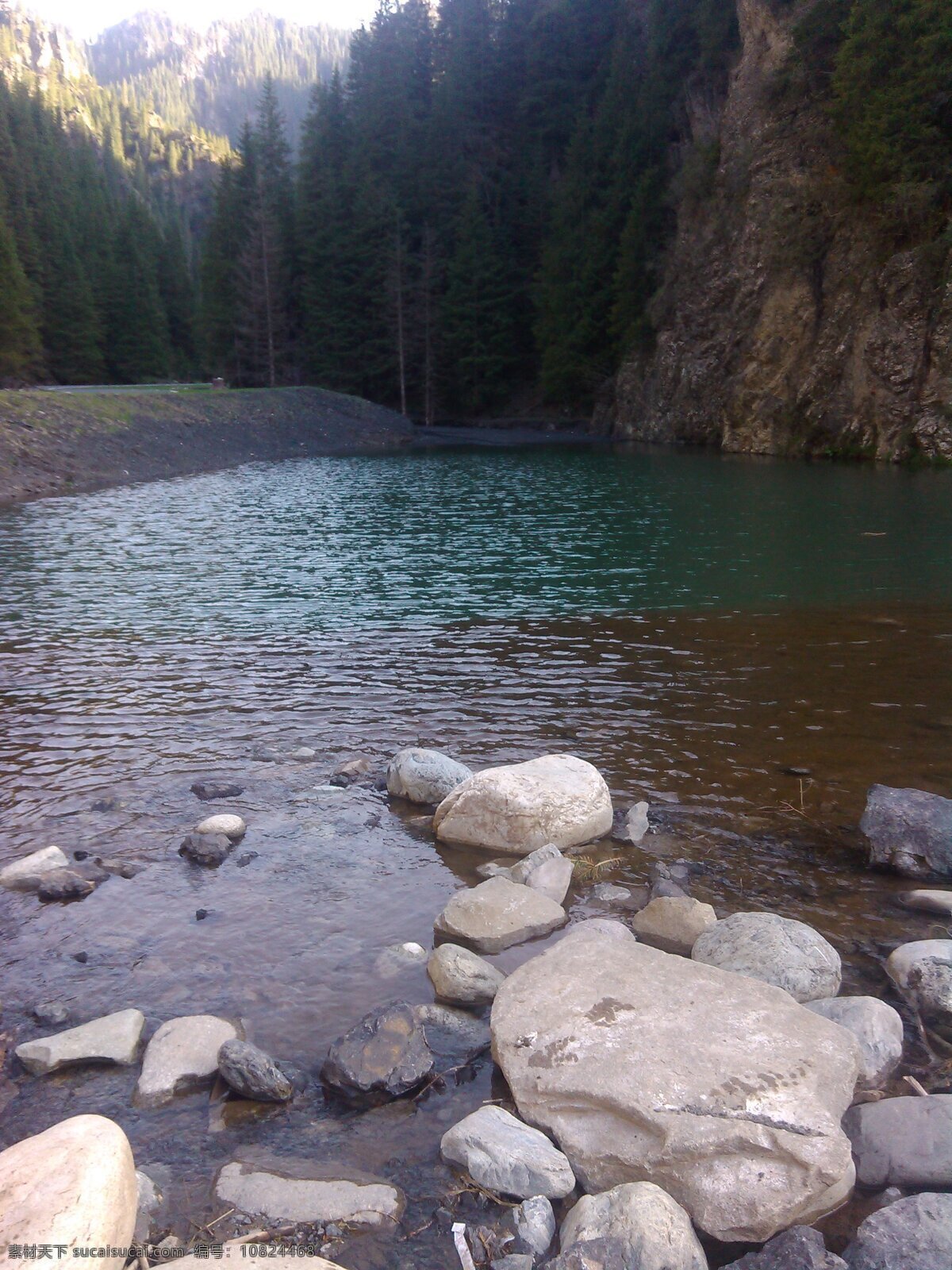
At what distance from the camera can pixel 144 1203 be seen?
400cm

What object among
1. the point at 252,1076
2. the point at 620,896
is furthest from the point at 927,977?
the point at 252,1076

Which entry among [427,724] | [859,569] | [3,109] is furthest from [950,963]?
A: [3,109]

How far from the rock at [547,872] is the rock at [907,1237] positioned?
125 inches

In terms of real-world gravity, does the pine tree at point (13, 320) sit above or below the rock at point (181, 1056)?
above

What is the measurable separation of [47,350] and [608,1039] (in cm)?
8688

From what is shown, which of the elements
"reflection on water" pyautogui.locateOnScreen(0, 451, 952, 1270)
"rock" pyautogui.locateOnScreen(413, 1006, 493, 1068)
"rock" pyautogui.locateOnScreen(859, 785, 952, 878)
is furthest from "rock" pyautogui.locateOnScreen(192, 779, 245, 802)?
"rock" pyautogui.locateOnScreen(859, 785, 952, 878)

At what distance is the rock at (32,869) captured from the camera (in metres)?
7.01

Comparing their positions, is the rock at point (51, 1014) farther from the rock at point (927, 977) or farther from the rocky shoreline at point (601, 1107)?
the rock at point (927, 977)

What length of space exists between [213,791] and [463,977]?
12.8 ft

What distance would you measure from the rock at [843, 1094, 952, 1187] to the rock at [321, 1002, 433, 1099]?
7.02ft

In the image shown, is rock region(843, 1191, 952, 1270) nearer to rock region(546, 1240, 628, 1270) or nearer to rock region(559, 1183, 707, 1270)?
rock region(559, 1183, 707, 1270)

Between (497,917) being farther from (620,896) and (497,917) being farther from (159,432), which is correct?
(159,432)

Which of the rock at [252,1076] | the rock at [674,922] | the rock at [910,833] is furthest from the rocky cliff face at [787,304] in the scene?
the rock at [252,1076]

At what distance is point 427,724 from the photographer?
10.7 m
